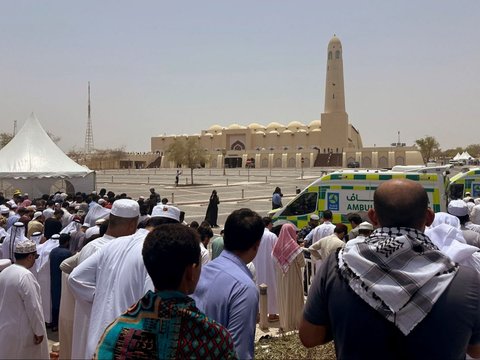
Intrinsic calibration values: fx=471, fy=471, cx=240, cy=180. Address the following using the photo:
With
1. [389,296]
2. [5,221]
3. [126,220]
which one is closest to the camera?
[389,296]

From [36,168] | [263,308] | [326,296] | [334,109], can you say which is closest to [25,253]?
[326,296]

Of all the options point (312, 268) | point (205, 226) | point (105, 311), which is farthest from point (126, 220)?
point (312, 268)

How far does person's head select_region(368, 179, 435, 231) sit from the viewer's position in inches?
80.7

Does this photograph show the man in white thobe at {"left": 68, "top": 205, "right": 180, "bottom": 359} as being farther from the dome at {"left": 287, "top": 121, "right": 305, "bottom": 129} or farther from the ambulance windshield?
the dome at {"left": 287, "top": 121, "right": 305, "bottom": 129}

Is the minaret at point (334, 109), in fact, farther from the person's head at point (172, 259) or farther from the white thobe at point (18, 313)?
the person's head at point (172, 259)

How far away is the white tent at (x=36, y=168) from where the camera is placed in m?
19.6

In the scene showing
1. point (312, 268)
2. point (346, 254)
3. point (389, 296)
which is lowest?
point (312, 268)

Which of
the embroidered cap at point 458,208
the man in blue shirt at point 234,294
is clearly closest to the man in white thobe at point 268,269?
the embroidered cap at point 458,208

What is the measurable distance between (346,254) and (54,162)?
20532 millimetres

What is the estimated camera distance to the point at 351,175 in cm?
1206

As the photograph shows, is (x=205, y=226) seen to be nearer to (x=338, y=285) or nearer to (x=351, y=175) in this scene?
(x=338, y=285)

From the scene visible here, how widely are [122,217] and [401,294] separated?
7.88 feet

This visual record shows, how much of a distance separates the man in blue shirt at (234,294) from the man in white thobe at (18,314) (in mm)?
2143

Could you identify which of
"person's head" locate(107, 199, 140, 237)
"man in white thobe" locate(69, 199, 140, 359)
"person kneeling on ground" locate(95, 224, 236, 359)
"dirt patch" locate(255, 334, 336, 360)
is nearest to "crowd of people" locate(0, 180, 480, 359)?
"person kneeling on ground" locate(95, 224, 236, 359)
